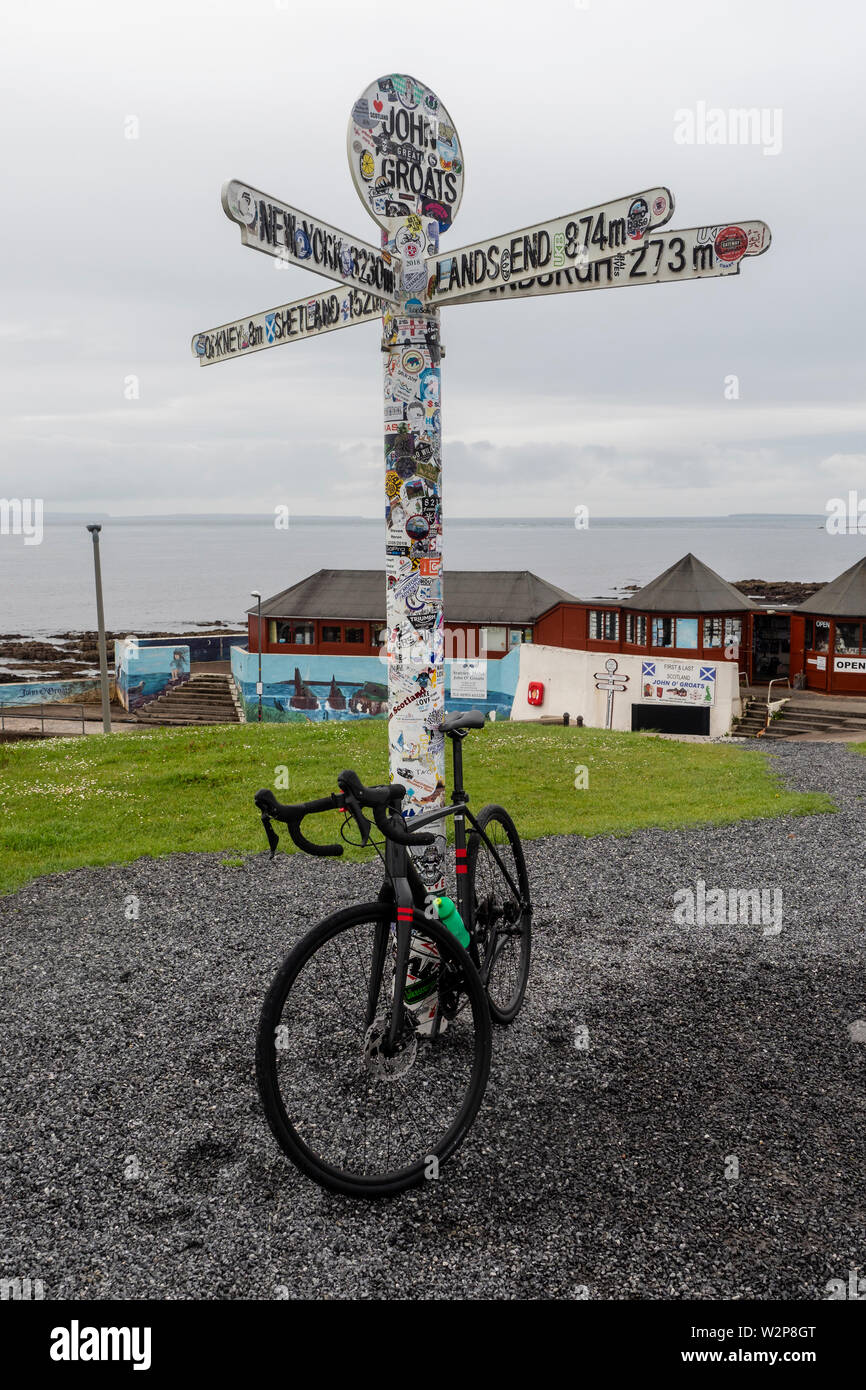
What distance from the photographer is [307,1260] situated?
142 inches

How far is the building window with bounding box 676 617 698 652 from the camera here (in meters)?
32.8

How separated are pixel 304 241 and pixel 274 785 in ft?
32.2

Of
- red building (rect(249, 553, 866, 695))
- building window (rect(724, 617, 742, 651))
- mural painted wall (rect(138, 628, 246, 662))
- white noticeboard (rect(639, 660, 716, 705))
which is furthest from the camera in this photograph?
mural painted wall (rect(138, 628, 246, 662))

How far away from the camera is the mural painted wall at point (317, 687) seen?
41.5 meters

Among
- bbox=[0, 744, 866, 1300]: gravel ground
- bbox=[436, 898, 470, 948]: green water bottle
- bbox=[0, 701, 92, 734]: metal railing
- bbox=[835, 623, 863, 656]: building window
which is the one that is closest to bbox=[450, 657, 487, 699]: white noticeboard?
bbox=[835, 623, 863, 656]: building window

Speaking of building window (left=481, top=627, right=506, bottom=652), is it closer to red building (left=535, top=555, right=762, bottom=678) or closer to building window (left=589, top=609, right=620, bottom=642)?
building window (left=589, top=609, right=620, bottom=642)

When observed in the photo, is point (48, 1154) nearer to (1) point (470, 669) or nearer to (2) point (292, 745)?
(2) point (292, 745)

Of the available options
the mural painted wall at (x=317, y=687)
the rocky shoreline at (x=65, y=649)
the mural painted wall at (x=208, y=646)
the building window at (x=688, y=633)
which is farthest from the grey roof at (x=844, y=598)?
the mural painted wall at (x=208, y=646)

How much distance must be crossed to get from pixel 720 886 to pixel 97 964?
17.7ft

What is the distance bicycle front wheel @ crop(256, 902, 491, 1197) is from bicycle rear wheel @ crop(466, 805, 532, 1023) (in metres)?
0.44

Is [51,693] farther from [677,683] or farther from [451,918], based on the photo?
[451,918]

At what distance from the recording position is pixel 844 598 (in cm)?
3225

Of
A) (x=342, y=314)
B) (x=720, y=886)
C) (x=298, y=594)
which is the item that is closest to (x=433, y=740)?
(x=342, y=314)
